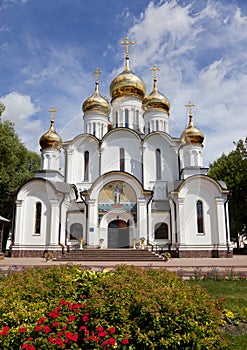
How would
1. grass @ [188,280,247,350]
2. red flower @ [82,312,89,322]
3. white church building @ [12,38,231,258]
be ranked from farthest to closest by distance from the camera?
1. white church building @ [12,38,231,258]
2. grass @ [188,280,247,350]
3. red flower @ [82,312,89,322]

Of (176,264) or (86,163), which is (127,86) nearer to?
(86,163)

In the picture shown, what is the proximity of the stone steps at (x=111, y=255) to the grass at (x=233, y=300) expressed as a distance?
7314 mm

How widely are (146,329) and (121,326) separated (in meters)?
0.31

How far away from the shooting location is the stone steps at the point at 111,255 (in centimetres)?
1617

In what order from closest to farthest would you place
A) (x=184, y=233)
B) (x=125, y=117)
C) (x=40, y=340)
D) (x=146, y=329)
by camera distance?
(x=40, y=340)
(x=146, y=329)
(x=184, y=233)
(x=125, y=117)

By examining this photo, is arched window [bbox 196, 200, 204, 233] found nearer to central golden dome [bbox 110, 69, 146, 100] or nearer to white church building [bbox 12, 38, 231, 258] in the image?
white church building [bbox 12, 38, 231, 258]

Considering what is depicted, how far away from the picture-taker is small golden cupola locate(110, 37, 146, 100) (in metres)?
25.4

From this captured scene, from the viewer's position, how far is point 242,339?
4.42 meters

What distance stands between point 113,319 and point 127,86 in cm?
2343

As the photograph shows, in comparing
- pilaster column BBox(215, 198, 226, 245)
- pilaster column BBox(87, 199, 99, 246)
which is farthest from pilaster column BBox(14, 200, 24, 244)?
pilaster column BBox(215, 198, 226, 245)

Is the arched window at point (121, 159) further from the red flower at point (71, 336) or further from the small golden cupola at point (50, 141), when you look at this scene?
the red flower at point (71, 336)

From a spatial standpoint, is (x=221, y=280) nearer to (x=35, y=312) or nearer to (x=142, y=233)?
(x=35, y=312)

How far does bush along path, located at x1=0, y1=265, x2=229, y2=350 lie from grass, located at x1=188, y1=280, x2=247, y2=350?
685 mm

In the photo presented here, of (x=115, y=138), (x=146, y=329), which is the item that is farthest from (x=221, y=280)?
(x=115, y=138)
